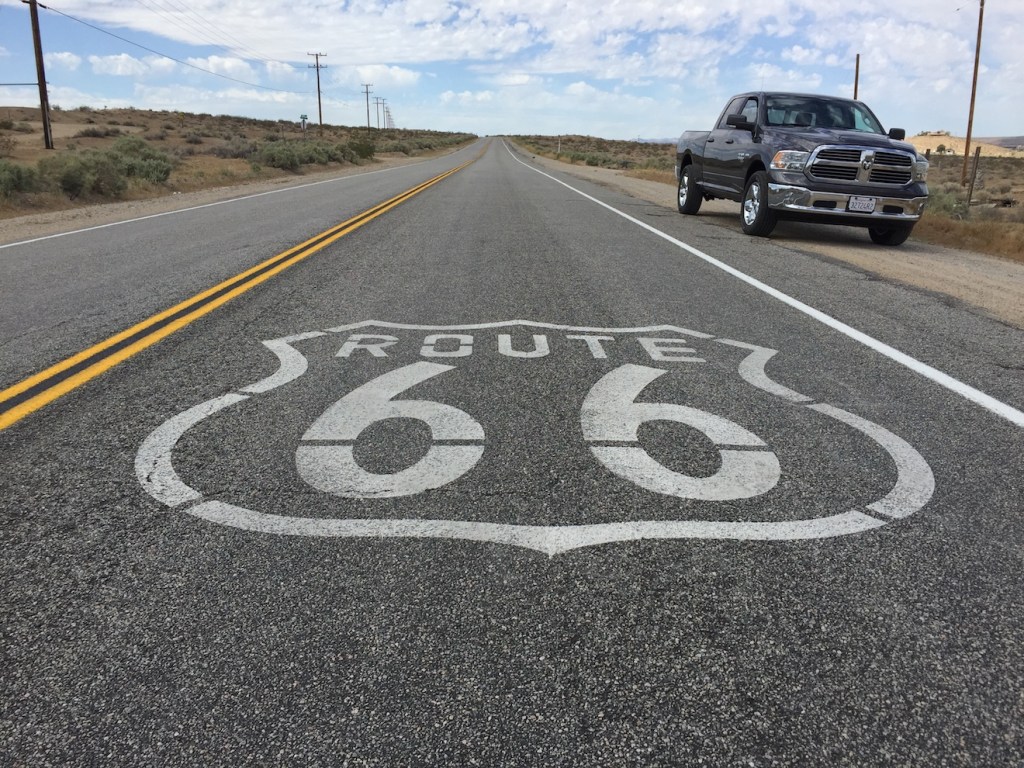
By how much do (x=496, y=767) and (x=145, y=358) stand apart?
3.90 metres

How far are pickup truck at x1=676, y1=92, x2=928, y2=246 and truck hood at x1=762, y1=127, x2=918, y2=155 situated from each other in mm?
13

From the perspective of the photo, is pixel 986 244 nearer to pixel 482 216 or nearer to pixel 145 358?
pixel 482 216

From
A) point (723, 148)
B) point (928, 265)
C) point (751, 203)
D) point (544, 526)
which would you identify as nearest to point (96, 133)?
point (723, 148)

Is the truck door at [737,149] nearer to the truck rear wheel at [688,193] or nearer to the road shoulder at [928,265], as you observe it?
the road shoulder at [928,265]

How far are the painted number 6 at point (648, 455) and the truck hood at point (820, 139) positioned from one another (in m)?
7.62

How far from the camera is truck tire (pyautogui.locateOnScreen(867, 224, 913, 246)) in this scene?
11117 mm

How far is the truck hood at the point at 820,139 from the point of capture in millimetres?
10328

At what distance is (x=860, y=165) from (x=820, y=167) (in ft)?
1.68

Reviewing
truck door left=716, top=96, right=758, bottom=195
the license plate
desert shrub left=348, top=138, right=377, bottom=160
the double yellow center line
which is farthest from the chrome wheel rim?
desert shrub left=348, top=138, right=377, bottom=160

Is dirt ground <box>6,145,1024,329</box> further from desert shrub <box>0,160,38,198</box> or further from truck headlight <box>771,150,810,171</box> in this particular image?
desert shrub <box>0,160,38,198</box>

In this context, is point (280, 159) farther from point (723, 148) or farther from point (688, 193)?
point (723, 148)

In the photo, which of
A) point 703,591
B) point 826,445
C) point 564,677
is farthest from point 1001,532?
point 564,677

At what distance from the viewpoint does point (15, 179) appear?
1798 cm

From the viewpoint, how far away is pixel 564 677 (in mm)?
1940
